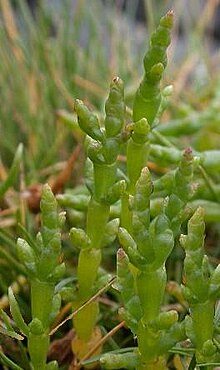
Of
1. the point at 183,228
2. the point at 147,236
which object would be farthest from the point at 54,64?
the point at 147,236

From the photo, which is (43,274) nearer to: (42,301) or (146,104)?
(42,301)

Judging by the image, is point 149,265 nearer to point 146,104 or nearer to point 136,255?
point 136,255


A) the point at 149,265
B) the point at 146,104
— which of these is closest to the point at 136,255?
the point at 149,265

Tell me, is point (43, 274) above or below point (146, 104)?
below

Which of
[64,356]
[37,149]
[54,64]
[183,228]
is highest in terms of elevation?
[54,64]

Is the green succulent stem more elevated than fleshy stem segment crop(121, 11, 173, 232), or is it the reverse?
fleshy stem segment crop(121, 11, 173, 232)

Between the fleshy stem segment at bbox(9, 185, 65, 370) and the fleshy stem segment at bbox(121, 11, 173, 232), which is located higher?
the fleshy stem segment at bbox(121, 11, 173, 232)

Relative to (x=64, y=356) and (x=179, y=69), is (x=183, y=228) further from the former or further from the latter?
(x=179, y=69)
